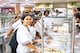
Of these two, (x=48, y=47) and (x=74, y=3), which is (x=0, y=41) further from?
(x=74, y=3)

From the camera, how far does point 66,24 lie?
327cm

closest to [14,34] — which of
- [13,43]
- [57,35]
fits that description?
[13,43]

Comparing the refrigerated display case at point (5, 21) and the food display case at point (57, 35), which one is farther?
the refrigerated display case at point (5, 21)

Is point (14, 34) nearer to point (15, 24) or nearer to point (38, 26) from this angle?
point (15, 24)

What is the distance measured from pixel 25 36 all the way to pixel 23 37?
4 cm

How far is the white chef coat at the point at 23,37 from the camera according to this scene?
324 centimetres

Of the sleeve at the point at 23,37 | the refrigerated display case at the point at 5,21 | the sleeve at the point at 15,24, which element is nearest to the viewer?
the sleeve at the point at 23,37

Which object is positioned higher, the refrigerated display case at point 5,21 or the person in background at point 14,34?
the refrigerated display case at point 5,21

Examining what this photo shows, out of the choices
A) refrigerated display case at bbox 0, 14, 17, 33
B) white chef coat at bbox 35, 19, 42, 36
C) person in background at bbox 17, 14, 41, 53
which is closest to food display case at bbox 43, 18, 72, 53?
white chef coat at bbox 35, 19, 42, 36

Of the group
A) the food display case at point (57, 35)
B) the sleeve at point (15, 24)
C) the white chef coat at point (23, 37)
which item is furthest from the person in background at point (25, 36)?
Result: the food display case at point (57, 35)

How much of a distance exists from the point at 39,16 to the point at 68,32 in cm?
62

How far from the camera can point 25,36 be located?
3.25 meters

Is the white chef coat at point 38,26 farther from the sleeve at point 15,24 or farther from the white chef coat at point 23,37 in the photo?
the sleeve at point 15,24

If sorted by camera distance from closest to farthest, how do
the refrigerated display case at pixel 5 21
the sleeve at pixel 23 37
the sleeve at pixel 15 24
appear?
the sleeve at pixel 23 37
the sleeve at pixel 15 24
the refrigerated display case at pixel 5 21
